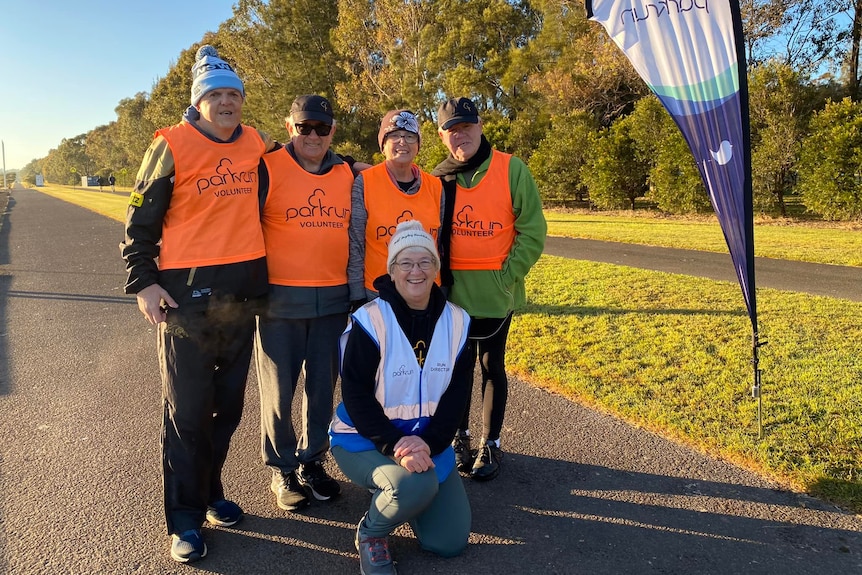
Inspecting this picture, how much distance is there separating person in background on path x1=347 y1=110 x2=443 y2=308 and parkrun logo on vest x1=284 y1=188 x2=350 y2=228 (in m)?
0.10

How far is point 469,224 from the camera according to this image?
3.39 metres

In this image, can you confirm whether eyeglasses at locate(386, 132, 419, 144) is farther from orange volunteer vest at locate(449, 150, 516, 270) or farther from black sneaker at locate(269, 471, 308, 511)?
black sneaker at locate(269, 471, 308, 511)

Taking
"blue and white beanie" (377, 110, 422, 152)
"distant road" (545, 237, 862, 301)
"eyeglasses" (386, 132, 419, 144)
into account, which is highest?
"blue and white beanie" (377, 110, 422, 152)

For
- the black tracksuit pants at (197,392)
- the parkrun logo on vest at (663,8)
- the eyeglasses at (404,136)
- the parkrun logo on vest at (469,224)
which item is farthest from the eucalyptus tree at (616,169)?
the black tracksuit pants at (197,392)

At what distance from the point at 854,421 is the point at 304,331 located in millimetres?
3709

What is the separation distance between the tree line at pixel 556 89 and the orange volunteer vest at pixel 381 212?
642 inches

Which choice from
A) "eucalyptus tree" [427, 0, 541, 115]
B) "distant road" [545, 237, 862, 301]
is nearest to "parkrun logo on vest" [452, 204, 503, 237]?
"distant road" [545, 237, 862, 301]

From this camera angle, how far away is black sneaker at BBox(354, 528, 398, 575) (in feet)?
8.39

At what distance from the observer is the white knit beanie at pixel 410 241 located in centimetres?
280

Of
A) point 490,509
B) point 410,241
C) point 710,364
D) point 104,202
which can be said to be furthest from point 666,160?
point 104,202

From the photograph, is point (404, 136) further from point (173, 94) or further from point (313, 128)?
point (173, 94)

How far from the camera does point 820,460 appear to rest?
351 cm

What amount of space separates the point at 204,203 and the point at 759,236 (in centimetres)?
1394

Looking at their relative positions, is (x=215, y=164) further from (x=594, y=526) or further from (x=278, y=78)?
(x=278, y=78)
